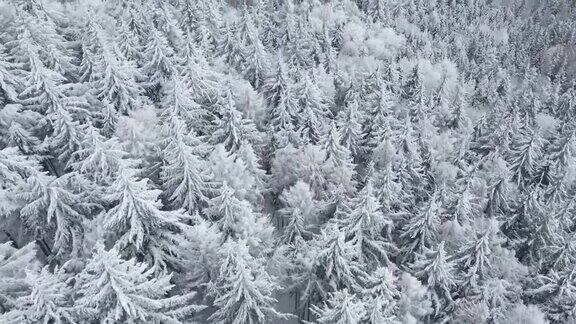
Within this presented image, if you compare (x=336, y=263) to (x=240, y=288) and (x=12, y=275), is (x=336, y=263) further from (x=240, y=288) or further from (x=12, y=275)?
(x=12, y=275)

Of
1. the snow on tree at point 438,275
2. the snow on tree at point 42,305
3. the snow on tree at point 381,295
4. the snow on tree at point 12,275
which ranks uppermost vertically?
Result: the snow on tree at point 42,305

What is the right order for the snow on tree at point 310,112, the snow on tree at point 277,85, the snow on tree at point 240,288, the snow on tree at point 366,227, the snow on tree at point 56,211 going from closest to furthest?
1. the snow on tree at point 240,288
2. the snow on tree at point 56,211
3. the snow on tree at point 366,227
4. the snow on tree at point 310,112
5. the snow on tree at point 277,85

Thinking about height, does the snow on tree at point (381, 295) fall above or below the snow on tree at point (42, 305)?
below

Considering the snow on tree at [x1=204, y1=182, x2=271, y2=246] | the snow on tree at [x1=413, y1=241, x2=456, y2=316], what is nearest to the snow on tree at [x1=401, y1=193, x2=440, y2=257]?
the snow on tree at [x1=413, y1=241, x2=456, y2=316]

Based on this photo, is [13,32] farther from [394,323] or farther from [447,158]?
[447,158]

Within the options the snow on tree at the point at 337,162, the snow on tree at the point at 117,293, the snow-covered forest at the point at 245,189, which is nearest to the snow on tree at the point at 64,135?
the snow-covered forest at the point at 245,189

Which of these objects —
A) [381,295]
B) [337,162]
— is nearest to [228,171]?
[337,162]

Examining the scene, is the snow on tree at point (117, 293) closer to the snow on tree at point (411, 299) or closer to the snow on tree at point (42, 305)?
the snow on tree at point (42, 305)
